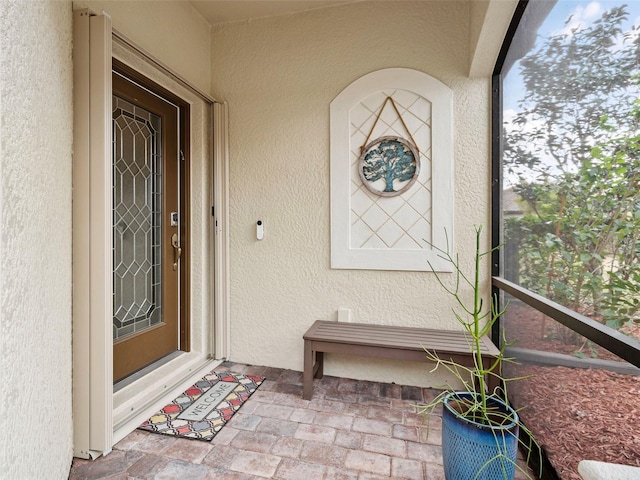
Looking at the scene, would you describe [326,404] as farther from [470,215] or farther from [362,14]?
[362,14]

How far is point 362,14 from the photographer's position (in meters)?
2.44

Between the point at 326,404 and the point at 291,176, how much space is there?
169cm

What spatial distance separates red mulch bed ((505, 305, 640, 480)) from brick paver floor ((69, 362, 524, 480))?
0.30m

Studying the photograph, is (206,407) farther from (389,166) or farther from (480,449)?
(389,166)

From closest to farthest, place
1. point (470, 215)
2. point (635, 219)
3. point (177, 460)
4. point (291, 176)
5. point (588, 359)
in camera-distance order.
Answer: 1. point (635, 219)
2. point (588, 359)
3. point (177, 460)
4. point (470, 215)
5. point (291, 176)

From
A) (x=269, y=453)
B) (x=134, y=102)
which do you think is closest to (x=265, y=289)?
(x=269, y=453)

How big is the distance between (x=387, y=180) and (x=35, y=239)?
6.65ft

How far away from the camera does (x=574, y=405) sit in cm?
133

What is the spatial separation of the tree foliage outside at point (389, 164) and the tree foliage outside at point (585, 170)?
74 cm

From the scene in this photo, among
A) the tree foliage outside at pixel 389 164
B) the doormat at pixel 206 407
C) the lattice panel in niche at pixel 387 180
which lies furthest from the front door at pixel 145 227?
the tree foliage outside at pixel 389 164

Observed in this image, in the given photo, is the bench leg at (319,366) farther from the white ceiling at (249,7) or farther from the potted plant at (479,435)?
the white ceiling at (249,7)

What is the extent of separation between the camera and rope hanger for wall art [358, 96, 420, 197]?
2.36m

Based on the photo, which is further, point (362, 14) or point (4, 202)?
point (362, 14)

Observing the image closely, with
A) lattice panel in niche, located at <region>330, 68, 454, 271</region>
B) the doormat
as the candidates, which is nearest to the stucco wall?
the doormat
